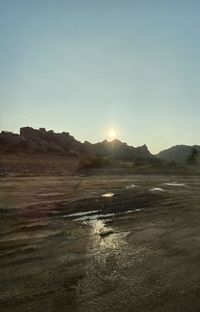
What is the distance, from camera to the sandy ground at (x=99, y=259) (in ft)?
19.4

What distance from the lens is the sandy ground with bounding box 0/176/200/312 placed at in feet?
19.4

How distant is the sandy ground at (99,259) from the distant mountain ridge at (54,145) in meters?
46.9

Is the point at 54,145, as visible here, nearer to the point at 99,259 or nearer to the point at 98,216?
the point at 98,216

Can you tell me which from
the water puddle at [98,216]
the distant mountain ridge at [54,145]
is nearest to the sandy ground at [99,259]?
the water puddle at [98,216]

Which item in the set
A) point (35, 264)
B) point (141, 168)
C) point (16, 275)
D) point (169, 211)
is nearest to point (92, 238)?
point (35, 264)

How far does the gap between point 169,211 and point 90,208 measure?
9.07 feet

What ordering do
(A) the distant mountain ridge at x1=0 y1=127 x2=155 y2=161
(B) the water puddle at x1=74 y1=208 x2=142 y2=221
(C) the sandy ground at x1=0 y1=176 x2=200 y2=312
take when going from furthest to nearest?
(A) the distant mountain ridge at x1=0 y1=127 x2=155 y2=161 → (B) the water puddle at x1=74 y1=208 x2=142 y2=221 → (C) the sandy ground at x1=0 y1=176 x2=200 y2=312

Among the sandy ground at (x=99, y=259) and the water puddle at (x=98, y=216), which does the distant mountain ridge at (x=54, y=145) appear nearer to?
the water puddle at (x=98, y=216)

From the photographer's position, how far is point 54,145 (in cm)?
7431

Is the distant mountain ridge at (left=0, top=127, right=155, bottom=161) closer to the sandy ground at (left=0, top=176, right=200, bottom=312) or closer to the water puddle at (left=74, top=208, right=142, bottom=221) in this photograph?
the water puddle at (left=74, top=208, right=142, bottom=221)

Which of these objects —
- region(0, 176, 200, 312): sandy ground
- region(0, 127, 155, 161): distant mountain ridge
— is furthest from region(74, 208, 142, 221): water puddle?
region(0, 127, 155, 161): distant mountain ridge

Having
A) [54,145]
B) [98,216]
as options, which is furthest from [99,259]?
[54,145]

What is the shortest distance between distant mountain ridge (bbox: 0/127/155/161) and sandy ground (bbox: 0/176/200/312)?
154ft

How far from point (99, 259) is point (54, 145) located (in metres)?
66.9
